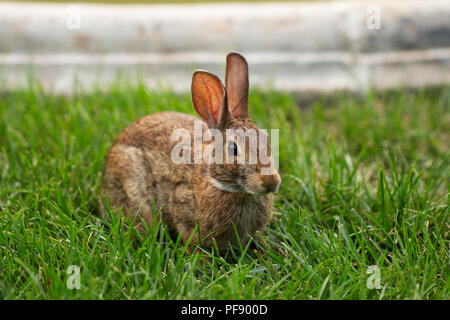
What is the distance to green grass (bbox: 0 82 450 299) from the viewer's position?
2.86 meters

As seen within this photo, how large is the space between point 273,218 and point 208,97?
1.02m

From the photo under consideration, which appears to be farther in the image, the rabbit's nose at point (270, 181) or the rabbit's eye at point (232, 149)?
the rabbit's eye at point (232, 149)

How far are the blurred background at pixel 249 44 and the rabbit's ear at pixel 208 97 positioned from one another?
2585 mm

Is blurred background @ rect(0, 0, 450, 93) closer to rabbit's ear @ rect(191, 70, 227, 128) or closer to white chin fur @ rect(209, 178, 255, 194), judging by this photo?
rabbit's ear @ rect(191, 70, 227, 128)

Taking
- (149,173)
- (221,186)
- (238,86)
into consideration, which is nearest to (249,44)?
(149,173)

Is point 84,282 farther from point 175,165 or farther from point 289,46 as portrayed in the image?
point 289,46

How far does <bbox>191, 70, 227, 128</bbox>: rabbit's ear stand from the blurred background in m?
2.59

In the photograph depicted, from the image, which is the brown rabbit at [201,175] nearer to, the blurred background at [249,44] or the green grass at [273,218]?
the green grass at [273,218]

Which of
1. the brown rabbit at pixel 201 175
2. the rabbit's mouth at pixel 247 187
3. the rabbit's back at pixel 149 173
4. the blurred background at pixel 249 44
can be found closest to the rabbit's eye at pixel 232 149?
the brown rabbit at pixel 201 175

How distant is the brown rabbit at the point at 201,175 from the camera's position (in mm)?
3062

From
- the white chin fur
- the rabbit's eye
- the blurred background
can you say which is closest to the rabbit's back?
the white chin fur

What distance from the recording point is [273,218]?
3.74 metres

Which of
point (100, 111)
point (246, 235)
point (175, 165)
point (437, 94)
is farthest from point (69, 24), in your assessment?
point (437, 94)

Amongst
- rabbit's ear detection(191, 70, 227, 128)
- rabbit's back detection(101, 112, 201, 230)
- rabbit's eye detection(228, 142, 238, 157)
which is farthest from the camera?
rabbit's back detection(101, 112, 201, 230)
